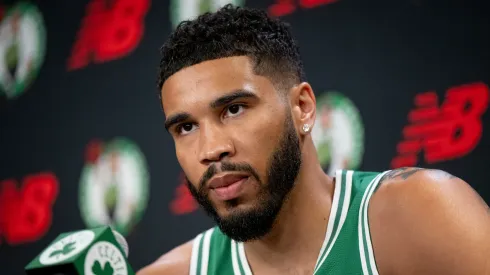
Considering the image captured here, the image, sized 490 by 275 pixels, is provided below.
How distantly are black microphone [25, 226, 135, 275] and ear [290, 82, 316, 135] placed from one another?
1.89 feet

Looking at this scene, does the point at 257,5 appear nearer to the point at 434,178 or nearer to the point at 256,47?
the point at 256,47

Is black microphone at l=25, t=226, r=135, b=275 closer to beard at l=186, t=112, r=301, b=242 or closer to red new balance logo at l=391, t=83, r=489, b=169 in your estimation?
beard at l=186, t=112, r=301, b=242

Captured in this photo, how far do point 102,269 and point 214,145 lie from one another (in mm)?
426

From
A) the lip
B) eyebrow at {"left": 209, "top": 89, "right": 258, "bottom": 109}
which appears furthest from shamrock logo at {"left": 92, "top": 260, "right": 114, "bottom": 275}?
eyebrow at {"left": 209, "top": 89, "right": 258, "bottom": 109}

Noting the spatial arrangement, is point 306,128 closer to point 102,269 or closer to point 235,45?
point 235,45

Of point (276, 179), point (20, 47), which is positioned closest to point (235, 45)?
point (276, 179)

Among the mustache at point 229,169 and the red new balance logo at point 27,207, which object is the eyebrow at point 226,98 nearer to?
the mustache at point 229,169

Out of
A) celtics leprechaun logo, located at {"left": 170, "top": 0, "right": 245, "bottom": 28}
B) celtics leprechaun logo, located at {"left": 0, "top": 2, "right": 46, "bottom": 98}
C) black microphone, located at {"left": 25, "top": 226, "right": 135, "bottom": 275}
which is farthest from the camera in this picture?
celtics leprechaun logo, located at {"left": 0, "top": 2, "right": 46, "bottom": 98}

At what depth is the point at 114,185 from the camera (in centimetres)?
305

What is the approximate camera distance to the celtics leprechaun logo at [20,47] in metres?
3.44

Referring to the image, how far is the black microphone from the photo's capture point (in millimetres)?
1094

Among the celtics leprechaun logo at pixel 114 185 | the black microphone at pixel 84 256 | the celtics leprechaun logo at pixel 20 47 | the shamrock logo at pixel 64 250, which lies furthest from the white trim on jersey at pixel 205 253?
the celtics leprechaun logo at pixel 20 47

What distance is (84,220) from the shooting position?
10.2 ft

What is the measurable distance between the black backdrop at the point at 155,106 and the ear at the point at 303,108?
71cm
